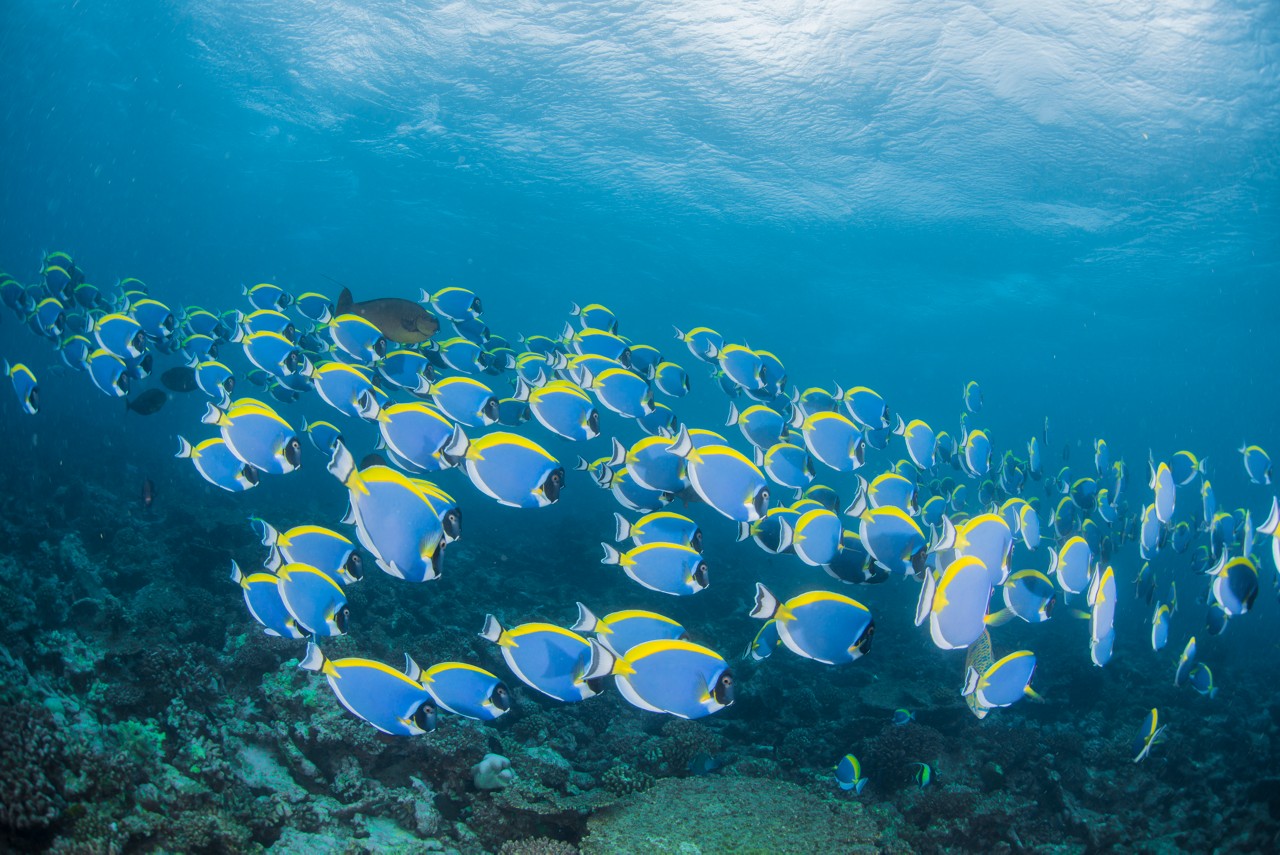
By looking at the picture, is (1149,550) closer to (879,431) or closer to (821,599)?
(879,431)

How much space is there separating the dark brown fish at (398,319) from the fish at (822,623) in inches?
181

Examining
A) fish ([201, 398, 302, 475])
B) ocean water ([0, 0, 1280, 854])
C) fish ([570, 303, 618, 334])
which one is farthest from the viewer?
fish ([570, 303, 618, 334])

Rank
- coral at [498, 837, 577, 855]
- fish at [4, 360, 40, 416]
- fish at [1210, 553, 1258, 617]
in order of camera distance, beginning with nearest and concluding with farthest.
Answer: coral at [498, 837, 577, 855], fish at [1210, 553, 1258, 617], fish at [4, 360, 40, 416]

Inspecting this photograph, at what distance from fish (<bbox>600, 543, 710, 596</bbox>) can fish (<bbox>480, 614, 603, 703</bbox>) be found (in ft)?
1.99

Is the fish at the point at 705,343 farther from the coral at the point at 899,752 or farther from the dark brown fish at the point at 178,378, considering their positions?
the dark brown fish at the point at 178,378

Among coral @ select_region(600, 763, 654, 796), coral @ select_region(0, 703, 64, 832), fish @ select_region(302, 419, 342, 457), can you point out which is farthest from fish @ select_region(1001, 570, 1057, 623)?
coral @ select_region(0, 703, 64, 832)

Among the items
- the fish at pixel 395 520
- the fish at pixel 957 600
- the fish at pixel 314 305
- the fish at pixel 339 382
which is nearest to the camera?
the fish at pixel 395 520

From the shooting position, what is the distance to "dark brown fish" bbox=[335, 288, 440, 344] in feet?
21.2

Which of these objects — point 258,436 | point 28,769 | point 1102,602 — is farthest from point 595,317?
point 28,769

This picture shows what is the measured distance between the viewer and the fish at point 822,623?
3521mm

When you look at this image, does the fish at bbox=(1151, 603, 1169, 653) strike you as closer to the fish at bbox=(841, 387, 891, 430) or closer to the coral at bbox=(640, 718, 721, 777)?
the fish at bbox=(841, 387, 891, 430)

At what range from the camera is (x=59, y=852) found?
3320mm

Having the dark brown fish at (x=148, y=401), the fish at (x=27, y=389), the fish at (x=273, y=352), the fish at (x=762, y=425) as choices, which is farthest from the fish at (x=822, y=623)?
the dark brown fish at (x=148, y=401)

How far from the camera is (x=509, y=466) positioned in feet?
11.6
